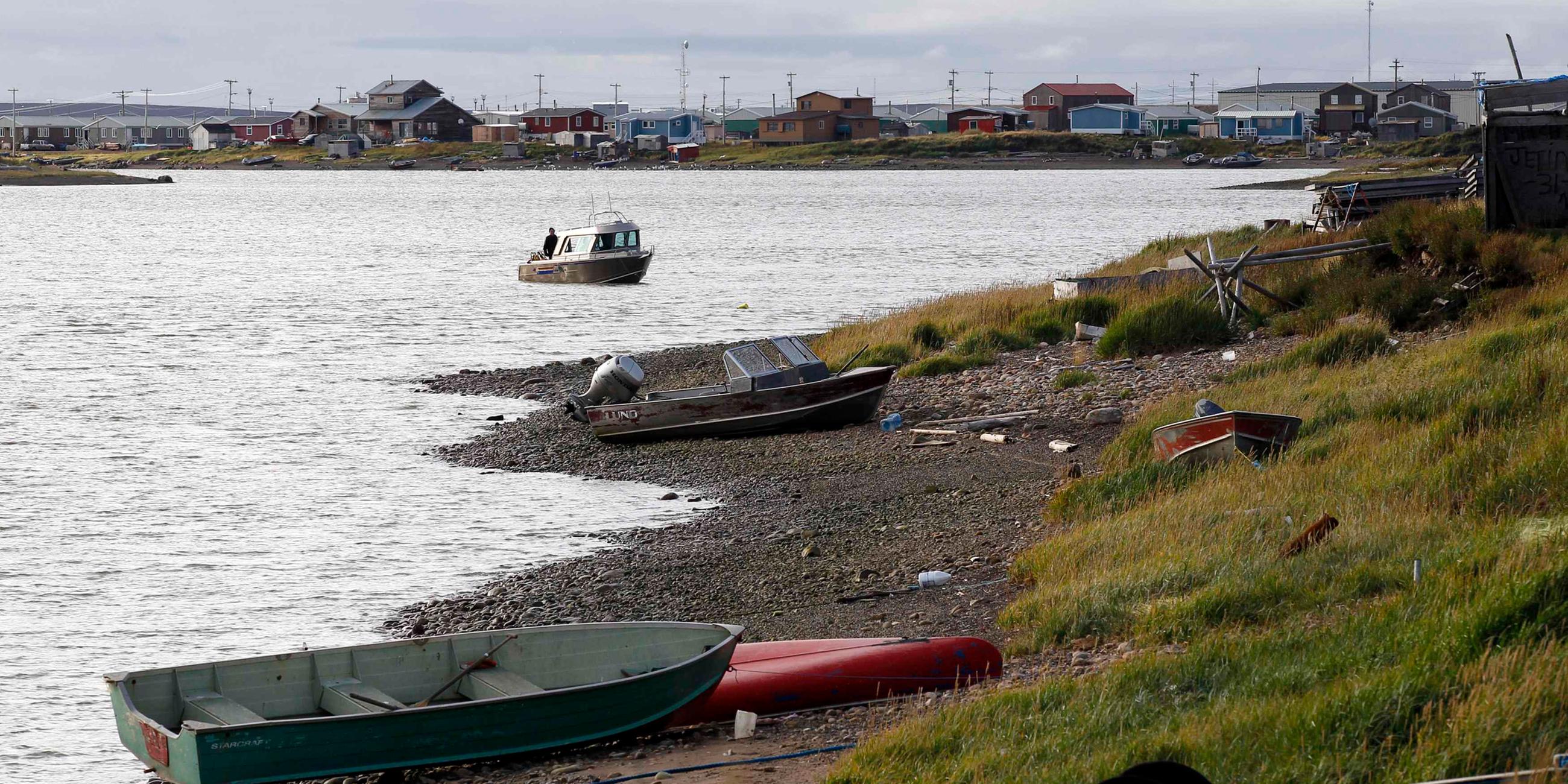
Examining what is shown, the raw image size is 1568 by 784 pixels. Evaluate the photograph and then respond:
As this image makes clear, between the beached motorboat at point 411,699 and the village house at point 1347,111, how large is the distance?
159 meters

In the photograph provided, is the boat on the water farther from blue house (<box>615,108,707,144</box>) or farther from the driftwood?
the driftwood

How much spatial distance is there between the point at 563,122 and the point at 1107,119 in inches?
2566

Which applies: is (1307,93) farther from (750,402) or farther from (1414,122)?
(750,402)

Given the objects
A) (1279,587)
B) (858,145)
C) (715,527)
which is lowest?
(715,527)

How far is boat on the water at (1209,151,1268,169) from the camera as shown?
461 ft

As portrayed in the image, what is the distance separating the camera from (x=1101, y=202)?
104 meters

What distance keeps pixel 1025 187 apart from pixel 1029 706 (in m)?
128

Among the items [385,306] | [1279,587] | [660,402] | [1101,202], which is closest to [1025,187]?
[1101,202]

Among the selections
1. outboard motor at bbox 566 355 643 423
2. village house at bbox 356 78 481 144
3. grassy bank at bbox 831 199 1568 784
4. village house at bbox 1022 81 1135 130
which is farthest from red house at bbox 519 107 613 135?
grassy bank at bbox 831 199 1568 784

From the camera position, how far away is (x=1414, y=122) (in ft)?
463

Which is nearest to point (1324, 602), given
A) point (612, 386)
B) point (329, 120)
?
point (612, 386)

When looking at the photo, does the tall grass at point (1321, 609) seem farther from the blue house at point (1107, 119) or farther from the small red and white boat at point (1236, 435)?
the blue house at point (1107, 119)

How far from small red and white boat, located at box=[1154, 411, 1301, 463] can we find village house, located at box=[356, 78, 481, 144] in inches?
6899

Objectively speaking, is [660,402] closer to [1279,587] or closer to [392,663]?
[392,663]
